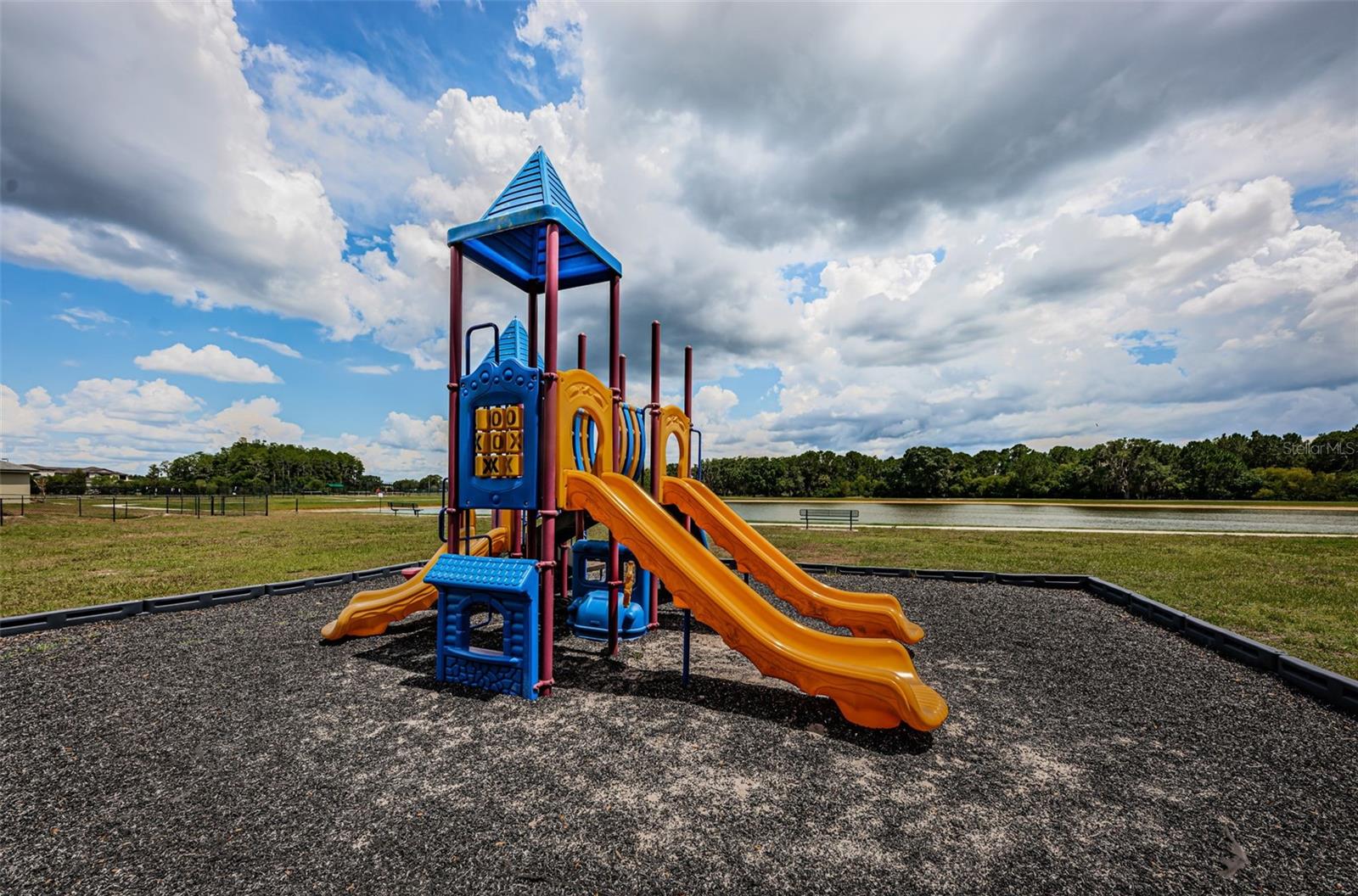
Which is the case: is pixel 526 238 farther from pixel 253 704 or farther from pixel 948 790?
pixel 948 790

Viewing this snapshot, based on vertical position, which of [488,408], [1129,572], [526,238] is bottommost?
[1129,572]

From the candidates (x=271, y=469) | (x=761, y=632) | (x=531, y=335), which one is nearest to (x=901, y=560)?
(x=761, y=632)

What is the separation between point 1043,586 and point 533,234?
36.7 feet

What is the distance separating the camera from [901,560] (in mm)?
13578

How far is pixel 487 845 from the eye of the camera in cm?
302

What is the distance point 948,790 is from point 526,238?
7.37 meters

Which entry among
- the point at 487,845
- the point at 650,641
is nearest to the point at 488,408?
the point at 650,641

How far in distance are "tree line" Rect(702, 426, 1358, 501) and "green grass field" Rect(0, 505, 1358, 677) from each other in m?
39.1

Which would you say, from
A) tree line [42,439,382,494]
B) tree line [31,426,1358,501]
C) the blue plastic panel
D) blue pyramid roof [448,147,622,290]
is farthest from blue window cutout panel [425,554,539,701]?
tree line [42,439,382,494]

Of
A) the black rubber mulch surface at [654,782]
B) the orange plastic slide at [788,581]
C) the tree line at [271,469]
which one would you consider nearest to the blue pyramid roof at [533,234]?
the orange plastic slide at [788,581]

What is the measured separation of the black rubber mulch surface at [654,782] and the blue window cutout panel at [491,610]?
0.69 feet

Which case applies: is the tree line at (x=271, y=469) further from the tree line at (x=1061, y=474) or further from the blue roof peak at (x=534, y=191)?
the blue roof peak at (x=534, y=191)

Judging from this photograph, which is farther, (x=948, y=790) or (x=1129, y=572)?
(x=1129, y=572)

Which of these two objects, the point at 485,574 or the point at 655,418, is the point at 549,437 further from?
the point at 655,418
